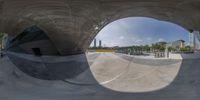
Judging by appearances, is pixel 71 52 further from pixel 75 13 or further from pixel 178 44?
pixel 178 44

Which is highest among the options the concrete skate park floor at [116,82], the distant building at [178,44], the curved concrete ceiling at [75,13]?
the curved concrete ceiling at [75,13]

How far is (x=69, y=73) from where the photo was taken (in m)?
25.9

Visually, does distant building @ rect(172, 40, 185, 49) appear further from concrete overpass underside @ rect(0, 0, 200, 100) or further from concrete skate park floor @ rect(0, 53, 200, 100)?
concrete overpass underside @ rect(0, 0, 200, 100)

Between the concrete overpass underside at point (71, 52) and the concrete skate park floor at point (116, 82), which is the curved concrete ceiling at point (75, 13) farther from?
the concrete skate park floor at point (116, 82)

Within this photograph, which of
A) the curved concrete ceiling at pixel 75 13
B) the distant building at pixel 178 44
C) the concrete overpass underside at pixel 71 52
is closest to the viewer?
the curved concrete ceiling at pixel 75 13

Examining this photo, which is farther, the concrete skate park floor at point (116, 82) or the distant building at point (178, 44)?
the distant building at point (178, 44)

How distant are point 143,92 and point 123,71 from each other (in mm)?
8008

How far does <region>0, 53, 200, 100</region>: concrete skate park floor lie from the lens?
16312 millimetres

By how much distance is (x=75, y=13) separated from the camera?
57.9 ft

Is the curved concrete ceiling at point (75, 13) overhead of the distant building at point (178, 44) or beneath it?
overhead

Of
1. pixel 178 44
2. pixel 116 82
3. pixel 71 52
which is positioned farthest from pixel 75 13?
pixel 178 44

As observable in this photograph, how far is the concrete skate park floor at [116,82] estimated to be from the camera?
53.5ft

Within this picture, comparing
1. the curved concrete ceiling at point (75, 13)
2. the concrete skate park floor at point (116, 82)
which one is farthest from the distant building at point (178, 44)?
the curved concrete ceiling at point (75, 13)

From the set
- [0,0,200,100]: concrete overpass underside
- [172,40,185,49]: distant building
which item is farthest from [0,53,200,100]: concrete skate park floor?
[172,40,185,49]: distant building
